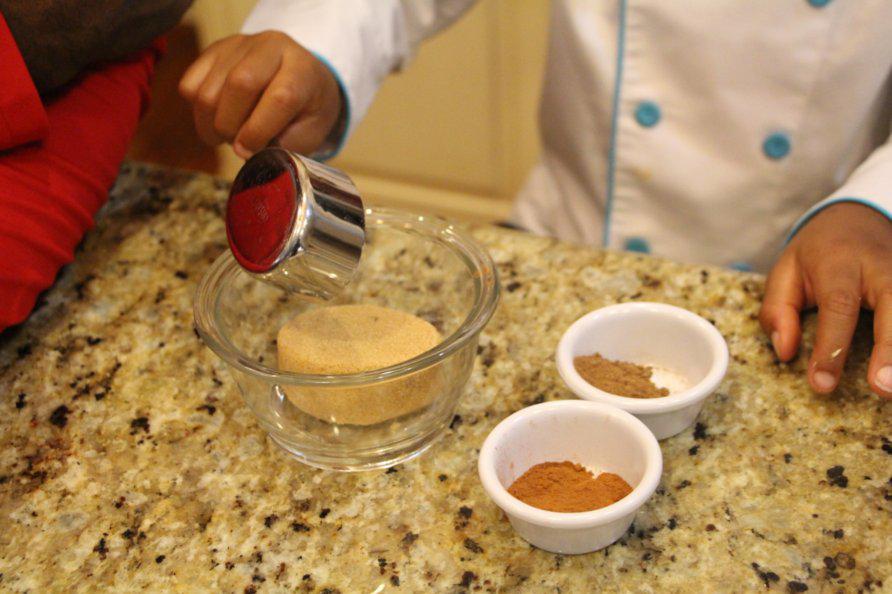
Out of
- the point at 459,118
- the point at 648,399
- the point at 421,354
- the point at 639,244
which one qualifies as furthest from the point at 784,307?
the point at 459,118

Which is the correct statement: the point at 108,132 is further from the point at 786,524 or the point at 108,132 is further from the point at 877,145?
Result: the point at 877,145

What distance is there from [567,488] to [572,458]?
3 centimetres

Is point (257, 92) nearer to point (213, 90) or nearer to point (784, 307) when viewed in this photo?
point (213, 90)

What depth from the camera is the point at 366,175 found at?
185cm

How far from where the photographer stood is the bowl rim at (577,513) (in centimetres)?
40

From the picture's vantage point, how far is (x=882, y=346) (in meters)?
0.50

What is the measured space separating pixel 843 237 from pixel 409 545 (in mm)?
350

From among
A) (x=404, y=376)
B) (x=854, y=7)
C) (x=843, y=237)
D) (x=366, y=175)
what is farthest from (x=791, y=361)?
(x=366, y=175)

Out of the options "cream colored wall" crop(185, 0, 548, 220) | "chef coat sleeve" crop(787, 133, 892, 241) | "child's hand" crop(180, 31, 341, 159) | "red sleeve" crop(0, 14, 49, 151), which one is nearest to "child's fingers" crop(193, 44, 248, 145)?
"child's hand" crop(180, 31, 341, 159)

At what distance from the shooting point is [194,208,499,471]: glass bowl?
477 millimetres

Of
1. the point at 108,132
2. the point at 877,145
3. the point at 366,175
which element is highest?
the point at 108,132

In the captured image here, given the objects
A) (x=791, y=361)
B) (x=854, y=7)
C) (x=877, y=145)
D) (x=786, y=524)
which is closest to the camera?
(x=786, y=524)

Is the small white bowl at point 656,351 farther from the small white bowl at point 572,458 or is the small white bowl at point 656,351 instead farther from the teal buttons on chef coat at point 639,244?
the teal buttons on chef coat at point 639,244

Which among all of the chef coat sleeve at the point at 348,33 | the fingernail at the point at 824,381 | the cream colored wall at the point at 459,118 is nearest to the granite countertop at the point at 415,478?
the fingernail at the point at 824,381
